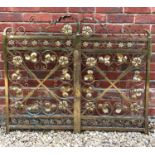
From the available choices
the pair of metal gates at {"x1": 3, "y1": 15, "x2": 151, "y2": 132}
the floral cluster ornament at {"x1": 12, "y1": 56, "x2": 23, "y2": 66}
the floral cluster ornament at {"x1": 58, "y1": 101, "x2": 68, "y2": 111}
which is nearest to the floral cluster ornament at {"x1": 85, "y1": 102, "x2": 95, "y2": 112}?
the pair of metal gates at {"x1": 3, "y1": 15, "x2": 151, "y2": 132}

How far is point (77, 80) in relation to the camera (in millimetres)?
3359

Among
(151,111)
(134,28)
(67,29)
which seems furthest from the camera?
(151,111)

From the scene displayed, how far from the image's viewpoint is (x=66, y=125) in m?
3.53

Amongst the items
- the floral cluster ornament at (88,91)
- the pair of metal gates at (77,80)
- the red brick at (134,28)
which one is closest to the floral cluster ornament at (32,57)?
the pair of metal gates at (77,80)

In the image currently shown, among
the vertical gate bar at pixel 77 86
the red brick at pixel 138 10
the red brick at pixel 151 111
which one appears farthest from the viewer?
the red brick at pixel 151 111

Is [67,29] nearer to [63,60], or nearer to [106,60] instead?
[63,60]

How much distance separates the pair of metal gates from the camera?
3336 mm

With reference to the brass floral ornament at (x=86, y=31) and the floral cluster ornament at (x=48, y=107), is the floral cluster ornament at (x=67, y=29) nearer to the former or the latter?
the brass floral ornament at (x=86, y=31)

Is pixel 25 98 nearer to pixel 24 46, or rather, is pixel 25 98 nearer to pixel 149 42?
pixel 24 46

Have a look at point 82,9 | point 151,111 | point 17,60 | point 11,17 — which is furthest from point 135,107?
point 11,17

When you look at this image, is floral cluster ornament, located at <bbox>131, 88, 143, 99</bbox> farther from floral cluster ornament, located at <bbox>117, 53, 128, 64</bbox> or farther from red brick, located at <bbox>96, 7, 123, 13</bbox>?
red brick, located at <bbox>96, 7, 123, 13</bbox>

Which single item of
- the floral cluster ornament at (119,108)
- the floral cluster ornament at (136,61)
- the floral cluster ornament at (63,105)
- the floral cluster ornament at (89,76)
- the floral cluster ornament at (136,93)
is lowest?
the floral cluster ornament at (119,108)

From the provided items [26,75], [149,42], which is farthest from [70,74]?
[149,42]

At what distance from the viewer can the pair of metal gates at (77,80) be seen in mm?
3336
